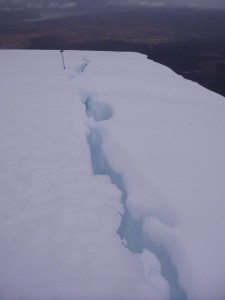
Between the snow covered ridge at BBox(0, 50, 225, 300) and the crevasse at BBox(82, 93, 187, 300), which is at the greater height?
the snow covered ridge at BBox(0, 50, 225, 300)

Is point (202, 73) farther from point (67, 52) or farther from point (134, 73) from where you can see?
point (134, 73)

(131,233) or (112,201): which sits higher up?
(112,201)

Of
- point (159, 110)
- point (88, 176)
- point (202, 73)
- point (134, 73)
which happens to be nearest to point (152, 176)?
point (88, 176)

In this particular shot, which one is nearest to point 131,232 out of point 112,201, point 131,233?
point 131,233

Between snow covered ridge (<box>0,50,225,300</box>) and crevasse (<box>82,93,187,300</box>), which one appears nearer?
snow covered ridge (<box>0,50,225,300</box>)

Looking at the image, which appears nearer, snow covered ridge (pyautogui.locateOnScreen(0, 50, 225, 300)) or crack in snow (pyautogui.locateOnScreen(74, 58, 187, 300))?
snow covered ridge (pyautogui.locateOnScreen(0, 50, 225, 300))

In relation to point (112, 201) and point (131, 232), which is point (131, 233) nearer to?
point (131, 232)

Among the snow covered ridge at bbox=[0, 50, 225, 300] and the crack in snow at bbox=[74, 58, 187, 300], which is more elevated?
the snow covered ridge at bbox=[0, 50, 225, 300]

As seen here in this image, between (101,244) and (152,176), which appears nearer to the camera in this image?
(101,244)
